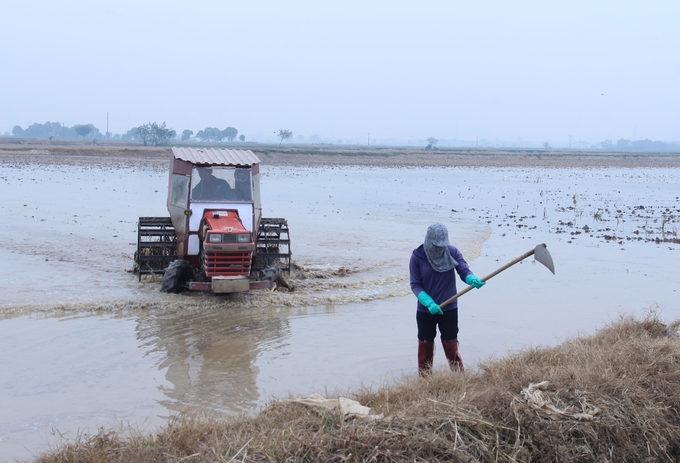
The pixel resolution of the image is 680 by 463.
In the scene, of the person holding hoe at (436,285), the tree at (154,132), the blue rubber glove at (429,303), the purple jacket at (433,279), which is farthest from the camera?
the tree at (154,132)

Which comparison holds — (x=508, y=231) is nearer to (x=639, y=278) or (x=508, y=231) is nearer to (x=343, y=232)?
(x=343, y=232)

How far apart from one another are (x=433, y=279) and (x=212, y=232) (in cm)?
521

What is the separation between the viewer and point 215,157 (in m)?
13.1

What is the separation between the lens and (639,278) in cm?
1371

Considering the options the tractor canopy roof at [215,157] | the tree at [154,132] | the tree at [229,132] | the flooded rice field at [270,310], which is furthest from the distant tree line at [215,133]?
the tractor canopy roof at [215,157]

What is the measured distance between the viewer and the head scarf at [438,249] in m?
6.65

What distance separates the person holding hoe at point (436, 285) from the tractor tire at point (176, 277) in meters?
5.98

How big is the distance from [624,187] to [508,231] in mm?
23625

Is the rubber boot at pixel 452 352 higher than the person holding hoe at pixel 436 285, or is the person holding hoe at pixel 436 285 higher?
the person holding hoe at pixel 436 285

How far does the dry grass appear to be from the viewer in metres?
4.75

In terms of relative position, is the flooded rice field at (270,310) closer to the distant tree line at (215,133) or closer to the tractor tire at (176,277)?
the tractor tire at (176,277)

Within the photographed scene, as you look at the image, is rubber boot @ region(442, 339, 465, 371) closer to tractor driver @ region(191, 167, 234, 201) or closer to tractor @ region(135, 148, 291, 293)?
tractor @ region(135, 148, 291, 293)

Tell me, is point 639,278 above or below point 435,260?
below

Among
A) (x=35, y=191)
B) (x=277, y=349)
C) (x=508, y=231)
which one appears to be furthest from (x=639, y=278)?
(x=35, y=191)
